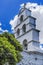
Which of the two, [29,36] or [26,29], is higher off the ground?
[26,29]

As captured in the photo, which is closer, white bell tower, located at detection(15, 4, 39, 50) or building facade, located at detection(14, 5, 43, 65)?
building facade, located at detection(14, 5, 43, 65)

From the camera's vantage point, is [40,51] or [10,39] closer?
[10,39]

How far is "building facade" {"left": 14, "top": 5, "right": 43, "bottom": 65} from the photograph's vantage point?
28.3 meters

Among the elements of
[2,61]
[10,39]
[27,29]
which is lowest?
[2,61]

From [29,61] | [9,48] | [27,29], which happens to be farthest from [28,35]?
[9,48]

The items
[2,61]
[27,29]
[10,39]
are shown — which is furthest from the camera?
[27,29]

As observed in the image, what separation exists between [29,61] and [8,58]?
7.98m

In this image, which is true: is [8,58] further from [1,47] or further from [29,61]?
[29,61]

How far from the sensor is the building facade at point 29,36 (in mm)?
28281

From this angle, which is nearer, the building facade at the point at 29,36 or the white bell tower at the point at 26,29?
the building facade at the point at 29,36

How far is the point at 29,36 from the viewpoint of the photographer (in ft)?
95.8

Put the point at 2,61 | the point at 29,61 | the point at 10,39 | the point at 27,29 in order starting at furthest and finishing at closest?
the point at 27,29 → the point at 29,61 → the point at 10,39 → the point at 2,61

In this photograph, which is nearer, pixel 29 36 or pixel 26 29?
pixel 29 36

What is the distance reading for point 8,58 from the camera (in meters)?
20.3
